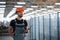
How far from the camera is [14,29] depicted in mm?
2824

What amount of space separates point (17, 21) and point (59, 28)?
3.46 m

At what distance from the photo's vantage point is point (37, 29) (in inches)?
382

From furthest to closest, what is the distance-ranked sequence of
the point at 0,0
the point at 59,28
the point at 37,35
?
1. the point at 37,35
2. the point at 0,0
3. the point at 59,28

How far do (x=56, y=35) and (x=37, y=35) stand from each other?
336cm

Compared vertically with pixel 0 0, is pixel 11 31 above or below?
below

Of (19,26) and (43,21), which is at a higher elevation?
(19,26)

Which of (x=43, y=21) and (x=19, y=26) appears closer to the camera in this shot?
(x=19, y=26)

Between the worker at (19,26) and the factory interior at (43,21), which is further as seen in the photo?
the factory interior at (43,21)

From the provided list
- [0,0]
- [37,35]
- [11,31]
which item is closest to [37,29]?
[37,35]

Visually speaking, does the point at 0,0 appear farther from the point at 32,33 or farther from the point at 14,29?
the point at 14,29

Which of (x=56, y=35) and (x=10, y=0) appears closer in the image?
(x=56, y=35)

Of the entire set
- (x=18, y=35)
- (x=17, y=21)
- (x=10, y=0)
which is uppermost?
(x=10, y=0)

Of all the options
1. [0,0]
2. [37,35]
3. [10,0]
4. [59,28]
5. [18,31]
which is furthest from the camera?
[37,35]

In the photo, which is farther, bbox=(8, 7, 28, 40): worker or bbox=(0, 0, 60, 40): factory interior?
bbox=(0, 0, 60, 40): factory interior
